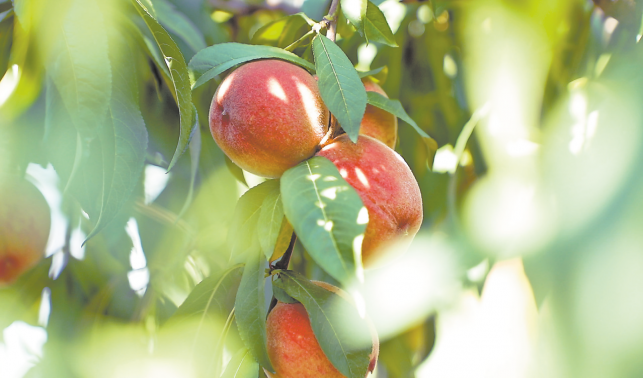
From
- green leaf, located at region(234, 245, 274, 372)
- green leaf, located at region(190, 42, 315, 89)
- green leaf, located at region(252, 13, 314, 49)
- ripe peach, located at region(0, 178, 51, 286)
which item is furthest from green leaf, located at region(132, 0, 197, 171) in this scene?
ripe peach, located at region(0, 178, 51, 286)

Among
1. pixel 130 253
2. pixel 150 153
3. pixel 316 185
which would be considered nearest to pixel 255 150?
pixel 316 185

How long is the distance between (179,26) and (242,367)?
1.87ft

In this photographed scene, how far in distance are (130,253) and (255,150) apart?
0.76 meters

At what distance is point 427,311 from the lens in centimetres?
102

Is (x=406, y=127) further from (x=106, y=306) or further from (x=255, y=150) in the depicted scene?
(x=106, y=306)

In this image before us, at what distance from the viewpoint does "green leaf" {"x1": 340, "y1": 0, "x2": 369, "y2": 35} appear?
561mm

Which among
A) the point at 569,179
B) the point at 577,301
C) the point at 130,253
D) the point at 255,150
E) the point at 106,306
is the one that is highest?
the point at 255,150

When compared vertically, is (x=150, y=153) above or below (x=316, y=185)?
below

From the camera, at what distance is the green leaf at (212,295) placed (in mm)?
570

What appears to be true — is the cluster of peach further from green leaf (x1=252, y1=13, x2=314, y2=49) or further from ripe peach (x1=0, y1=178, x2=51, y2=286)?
ripe peach (x1=0, y1=178, x2=51, y2=286)

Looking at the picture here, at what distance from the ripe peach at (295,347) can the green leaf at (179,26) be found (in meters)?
0.47

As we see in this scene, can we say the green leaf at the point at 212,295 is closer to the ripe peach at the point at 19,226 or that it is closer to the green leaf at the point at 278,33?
the green leaf at the point at 278,33

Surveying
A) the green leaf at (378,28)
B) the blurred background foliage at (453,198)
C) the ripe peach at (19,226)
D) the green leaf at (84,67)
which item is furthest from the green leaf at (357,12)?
the ripe peach at (19,226)

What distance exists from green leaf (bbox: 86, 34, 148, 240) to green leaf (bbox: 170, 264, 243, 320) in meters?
0.13
